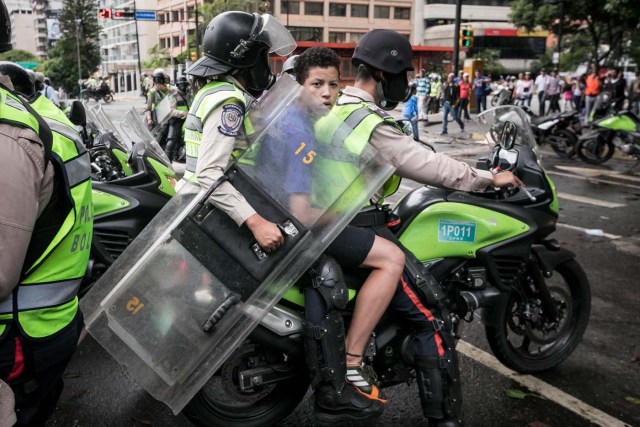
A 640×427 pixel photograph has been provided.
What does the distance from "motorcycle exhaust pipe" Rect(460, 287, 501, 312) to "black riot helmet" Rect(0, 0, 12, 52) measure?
2339 millimetres

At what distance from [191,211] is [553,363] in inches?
98.1

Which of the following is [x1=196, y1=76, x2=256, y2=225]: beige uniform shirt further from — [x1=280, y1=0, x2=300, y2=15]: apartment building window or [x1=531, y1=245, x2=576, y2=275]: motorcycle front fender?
[x1=280, y1=0, x2=300, y2=15]: apartment building window

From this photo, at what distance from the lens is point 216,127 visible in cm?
250

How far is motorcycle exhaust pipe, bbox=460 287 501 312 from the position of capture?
3.08 m

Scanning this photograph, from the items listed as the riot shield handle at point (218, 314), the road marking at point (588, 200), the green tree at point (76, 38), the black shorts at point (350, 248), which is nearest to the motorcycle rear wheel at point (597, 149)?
the road marking at point (588, 200)

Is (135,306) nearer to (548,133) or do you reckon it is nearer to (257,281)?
(257,281)

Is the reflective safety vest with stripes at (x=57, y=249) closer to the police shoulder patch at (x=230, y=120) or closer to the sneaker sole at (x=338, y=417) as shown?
the police shoulder patch at (x=230, y=120)

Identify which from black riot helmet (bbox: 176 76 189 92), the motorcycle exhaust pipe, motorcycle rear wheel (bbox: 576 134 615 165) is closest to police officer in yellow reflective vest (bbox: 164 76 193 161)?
black riot helmet (bbox: 176 76 189 92)

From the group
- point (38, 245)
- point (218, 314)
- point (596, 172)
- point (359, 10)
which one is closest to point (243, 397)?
point (218, 314)

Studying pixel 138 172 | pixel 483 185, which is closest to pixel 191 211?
Result: pixel 483 185

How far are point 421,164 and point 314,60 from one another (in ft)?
7.01

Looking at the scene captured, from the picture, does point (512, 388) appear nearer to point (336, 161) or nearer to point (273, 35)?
point (336, 161)

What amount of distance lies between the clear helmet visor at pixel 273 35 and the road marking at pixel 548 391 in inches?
91.3

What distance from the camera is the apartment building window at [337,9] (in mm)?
77500
